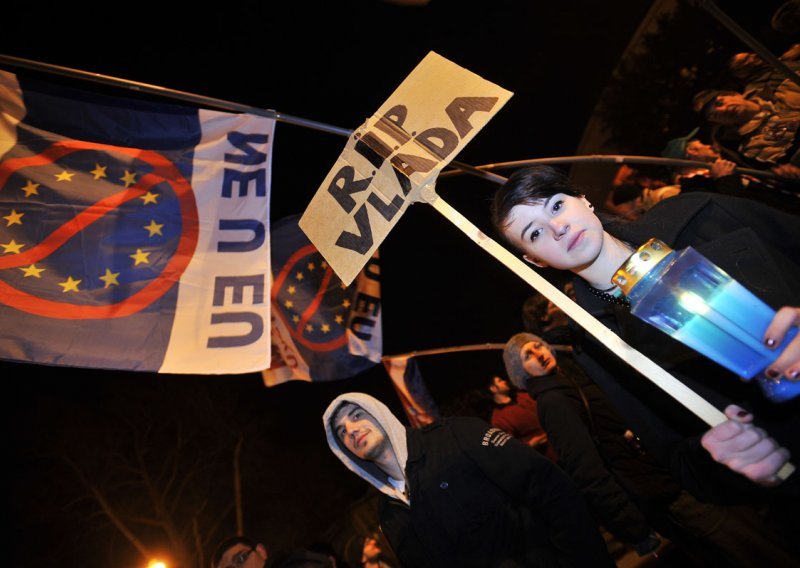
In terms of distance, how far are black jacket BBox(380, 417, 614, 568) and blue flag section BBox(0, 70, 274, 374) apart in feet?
4.93

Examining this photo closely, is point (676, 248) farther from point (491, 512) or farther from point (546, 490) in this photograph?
point (491, 512)

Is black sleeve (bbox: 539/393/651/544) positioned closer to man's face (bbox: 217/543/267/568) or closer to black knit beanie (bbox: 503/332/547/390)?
black knit beanie (bbox: 503/332/547/390)

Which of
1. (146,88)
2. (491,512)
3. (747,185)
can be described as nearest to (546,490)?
(491,512)

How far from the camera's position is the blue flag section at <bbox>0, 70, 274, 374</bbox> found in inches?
116

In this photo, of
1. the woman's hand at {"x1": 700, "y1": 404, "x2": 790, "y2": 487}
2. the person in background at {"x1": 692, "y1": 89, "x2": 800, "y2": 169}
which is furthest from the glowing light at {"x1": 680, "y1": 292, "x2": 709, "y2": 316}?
the person in background at {"x1": 692, "y1": 89, "x2": 800, "y2": 169}

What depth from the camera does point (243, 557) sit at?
16.0ft

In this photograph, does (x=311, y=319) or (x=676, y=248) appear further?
(x=311, y=319)

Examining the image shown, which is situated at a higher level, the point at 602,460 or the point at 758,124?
the point at 758,124

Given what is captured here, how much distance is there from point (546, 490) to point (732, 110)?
3.95 metres

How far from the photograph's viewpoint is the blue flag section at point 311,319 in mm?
4688

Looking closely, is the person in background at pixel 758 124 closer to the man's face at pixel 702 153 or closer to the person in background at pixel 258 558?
the man's face at pixel 702 153

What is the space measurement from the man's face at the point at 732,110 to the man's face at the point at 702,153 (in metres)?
0.26

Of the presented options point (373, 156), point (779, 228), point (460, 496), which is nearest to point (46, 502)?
point (460, 496)

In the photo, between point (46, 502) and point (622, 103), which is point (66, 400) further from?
point (622, 103)
